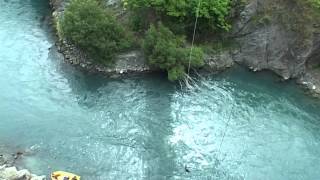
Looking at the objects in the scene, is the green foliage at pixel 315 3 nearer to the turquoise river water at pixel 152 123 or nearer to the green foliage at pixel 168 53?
the turquoise river water at pixel 152 123

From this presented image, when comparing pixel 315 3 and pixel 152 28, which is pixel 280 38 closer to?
pixel 315 3

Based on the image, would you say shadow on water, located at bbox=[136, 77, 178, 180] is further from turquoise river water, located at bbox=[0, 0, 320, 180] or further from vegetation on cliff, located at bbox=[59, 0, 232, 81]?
vegetation on cliff, located at bbox=[59, 0, 232, 81]

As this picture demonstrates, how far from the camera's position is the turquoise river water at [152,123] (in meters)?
33.0

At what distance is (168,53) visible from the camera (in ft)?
130

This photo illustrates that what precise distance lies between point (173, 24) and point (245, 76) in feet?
21.5

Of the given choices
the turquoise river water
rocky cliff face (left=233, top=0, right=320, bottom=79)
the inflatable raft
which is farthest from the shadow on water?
rocky cliff face (left=233, top=0, right=320, bottom=79)

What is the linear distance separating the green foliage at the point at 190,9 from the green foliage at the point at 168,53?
5.20 feet

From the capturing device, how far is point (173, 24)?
41.7m

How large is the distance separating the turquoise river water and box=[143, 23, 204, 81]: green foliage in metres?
1.21

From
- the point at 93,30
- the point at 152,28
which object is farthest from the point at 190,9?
the point at 93,30

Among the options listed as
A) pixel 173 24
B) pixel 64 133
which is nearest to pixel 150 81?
pixel 173 24

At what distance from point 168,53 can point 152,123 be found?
577 centimetres

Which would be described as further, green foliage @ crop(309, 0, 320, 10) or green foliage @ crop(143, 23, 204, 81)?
green foliage @ crop(309, 0, 320, 10)

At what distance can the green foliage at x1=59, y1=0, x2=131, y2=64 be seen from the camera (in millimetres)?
39969
